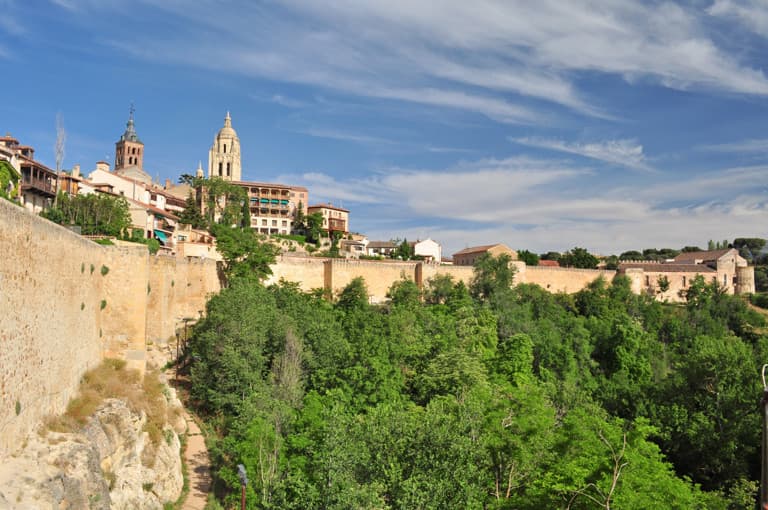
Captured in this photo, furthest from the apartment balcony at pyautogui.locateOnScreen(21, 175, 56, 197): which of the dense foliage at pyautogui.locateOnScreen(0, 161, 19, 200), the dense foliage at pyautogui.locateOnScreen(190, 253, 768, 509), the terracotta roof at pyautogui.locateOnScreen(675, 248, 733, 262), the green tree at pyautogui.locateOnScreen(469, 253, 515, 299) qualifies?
the terracotta roof at pyautogui.locateOnScreen(675, 248, 733, 262)

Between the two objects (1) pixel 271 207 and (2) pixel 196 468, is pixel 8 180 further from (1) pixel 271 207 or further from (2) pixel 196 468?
(1) pixel 271 207

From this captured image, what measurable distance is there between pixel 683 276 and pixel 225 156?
2547 inches

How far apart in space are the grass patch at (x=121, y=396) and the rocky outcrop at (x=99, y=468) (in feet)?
0.88

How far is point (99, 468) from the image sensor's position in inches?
616

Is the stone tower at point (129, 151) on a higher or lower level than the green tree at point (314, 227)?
higher

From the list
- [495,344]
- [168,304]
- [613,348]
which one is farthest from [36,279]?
[613,348]

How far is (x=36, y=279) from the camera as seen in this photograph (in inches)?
582

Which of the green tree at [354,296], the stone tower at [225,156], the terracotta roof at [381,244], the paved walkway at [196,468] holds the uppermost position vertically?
the stone tower at [225,156]

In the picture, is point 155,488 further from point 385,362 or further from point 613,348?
point 613,348

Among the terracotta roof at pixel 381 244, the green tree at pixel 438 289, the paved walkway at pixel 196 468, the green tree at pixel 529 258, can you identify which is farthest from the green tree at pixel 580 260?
the paved walkway at pixel 196 468

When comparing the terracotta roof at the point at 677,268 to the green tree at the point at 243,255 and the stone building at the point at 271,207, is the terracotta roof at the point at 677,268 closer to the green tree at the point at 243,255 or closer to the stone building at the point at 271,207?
the stone building at the point at 271,207

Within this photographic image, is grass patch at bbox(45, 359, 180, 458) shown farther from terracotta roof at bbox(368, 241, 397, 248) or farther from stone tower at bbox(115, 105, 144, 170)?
stone tower at bbox(115, 105, 144, 170)

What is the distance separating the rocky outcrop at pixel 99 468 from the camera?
40.4 feet

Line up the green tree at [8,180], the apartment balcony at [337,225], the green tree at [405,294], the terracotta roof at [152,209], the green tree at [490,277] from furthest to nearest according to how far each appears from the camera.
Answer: the apartment balcony at [337,225]
the green tree at [490,277]
the terracotta roof at [152,209]
the green tree at [405,294]
the green tree at [8,180]
